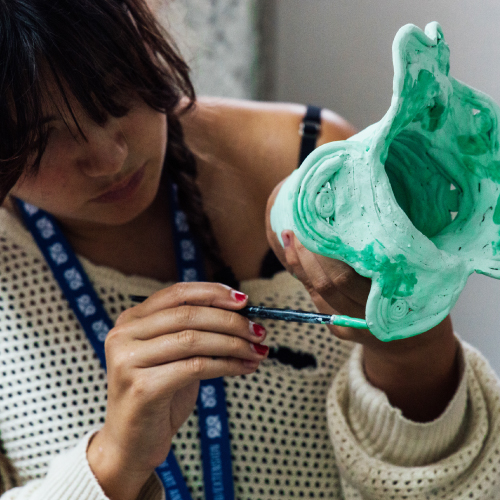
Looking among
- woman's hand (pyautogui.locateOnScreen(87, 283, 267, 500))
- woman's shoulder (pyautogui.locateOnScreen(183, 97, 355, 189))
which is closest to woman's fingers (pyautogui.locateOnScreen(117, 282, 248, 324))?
woman's hand (pyautogui.locateOnScreen(87, 283, 267, 500))

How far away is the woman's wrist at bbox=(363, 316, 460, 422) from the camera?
1.76 feet

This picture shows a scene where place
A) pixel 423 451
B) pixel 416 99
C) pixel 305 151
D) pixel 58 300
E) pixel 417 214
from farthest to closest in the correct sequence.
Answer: pixel 305 151 → pixel 58 300 → pixel 423 451 → pixel 417 214 → pixel 416 99

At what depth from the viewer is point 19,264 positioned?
73cm

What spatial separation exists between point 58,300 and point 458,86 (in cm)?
58

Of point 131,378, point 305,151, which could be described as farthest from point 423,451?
point 305,151

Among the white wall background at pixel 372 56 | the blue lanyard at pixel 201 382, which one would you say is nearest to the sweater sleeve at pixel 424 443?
the blue lanyard at pixel 201 382

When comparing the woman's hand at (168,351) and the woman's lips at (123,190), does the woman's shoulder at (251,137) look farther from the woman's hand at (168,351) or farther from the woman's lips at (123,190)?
the woman's hand at (168,351)

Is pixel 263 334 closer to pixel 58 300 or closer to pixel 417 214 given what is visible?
pixel 417 214

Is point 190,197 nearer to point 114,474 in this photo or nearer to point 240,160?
point 240,160

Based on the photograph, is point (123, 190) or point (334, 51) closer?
point (123, 190)

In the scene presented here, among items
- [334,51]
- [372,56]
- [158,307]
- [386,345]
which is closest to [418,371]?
[386,345]

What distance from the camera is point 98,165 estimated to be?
1.85 feet

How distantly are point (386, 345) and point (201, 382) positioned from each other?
308 millimetres

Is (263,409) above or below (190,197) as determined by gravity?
below
